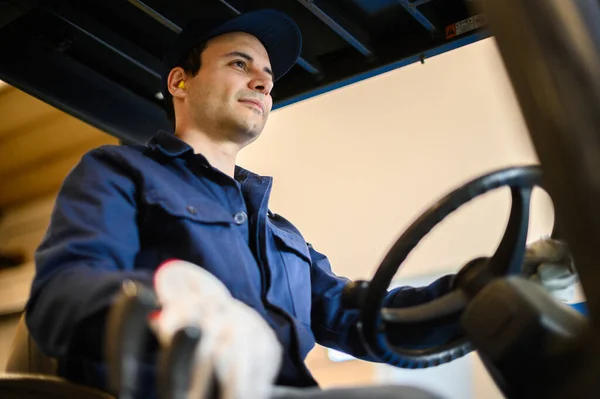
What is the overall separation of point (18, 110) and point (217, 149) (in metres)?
2.35

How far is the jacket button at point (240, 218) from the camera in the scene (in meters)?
1.26

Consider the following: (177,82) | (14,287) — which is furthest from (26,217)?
(177,82)

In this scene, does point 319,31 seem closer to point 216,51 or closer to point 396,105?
point 216,51

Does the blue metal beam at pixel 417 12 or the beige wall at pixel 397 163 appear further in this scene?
the beige wall at pixel 397 163

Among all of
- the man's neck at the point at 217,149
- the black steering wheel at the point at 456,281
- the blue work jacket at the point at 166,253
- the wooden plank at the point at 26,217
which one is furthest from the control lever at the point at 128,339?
the wooden plank at the point at 26,217

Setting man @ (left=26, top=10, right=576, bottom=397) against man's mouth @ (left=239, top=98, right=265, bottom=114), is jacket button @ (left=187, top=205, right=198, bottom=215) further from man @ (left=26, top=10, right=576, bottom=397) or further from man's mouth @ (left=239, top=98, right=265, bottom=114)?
man's mouth @ (left=239, top=98, right=265, bottom=114)

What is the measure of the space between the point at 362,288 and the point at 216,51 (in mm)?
721

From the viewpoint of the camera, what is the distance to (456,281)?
3.74ft

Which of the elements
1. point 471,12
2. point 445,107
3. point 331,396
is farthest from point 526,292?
point 445,107

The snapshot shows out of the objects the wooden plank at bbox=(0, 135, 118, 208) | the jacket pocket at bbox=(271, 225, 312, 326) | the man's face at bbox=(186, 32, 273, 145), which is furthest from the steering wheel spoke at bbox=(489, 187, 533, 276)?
the wooden plank at bbox=(0, 135, 118, 208)

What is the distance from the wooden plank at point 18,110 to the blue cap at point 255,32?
201 cm

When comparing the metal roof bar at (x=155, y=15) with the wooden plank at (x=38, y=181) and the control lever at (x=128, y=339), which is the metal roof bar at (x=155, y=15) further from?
Answer: the wooden plank at (x=38, y=181)

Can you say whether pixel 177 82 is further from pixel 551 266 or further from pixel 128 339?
pixel 128 339

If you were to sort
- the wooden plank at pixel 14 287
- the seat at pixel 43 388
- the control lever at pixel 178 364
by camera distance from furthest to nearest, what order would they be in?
the wooden plank at pixel 14 287 → the seat at pixel 43 388 → the control lever at pixel 178 364
